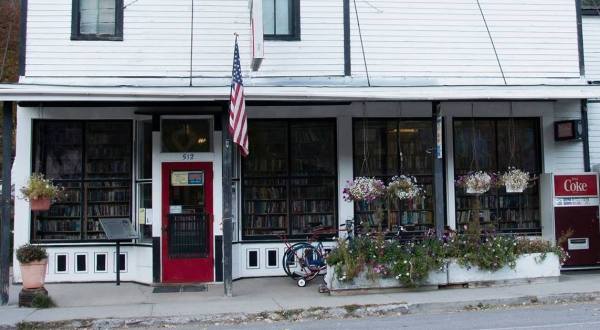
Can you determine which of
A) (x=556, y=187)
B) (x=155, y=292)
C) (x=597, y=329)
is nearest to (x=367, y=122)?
(x=556, y=187)

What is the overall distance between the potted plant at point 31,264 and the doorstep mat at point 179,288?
2.18 meters

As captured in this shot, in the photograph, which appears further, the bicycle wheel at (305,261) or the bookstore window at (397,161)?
the bookstore window at (397,161)

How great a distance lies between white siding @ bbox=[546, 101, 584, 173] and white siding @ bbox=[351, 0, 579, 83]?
2.35 feet

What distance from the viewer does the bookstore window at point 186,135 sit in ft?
42.6

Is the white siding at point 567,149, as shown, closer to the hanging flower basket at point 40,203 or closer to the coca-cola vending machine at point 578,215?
the coca-cola vending machine at point 578,215

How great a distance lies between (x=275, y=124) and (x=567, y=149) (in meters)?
6.49

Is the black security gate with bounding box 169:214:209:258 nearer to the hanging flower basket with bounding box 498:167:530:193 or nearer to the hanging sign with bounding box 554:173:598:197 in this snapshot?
the hanging flower basket with bounding box 498:167:530:193

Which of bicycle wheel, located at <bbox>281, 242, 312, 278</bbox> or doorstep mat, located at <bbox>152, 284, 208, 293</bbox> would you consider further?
bicycle wheel, located at <bbox>281, 242, 312, 278</bbox>

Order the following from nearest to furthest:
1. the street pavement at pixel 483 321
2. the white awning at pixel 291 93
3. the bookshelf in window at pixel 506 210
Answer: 1. the street pavement at pixel 483 321
2. the white awning at pixel 291 93
3. the bookshelf in window at pixel 506 210

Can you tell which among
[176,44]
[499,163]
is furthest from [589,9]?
[176,44]

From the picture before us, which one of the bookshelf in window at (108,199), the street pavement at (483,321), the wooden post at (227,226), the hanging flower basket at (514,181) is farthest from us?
the bookshelf in window at (108,199)

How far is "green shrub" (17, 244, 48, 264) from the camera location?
10633mm

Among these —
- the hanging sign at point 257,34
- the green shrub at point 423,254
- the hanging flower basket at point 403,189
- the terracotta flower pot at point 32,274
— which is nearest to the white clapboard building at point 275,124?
the hanging sign at point 257,34

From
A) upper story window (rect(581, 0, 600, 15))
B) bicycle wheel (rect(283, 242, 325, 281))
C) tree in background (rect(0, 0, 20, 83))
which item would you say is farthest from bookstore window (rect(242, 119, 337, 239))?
tree in background (rect(0, 0, 20, 83))
